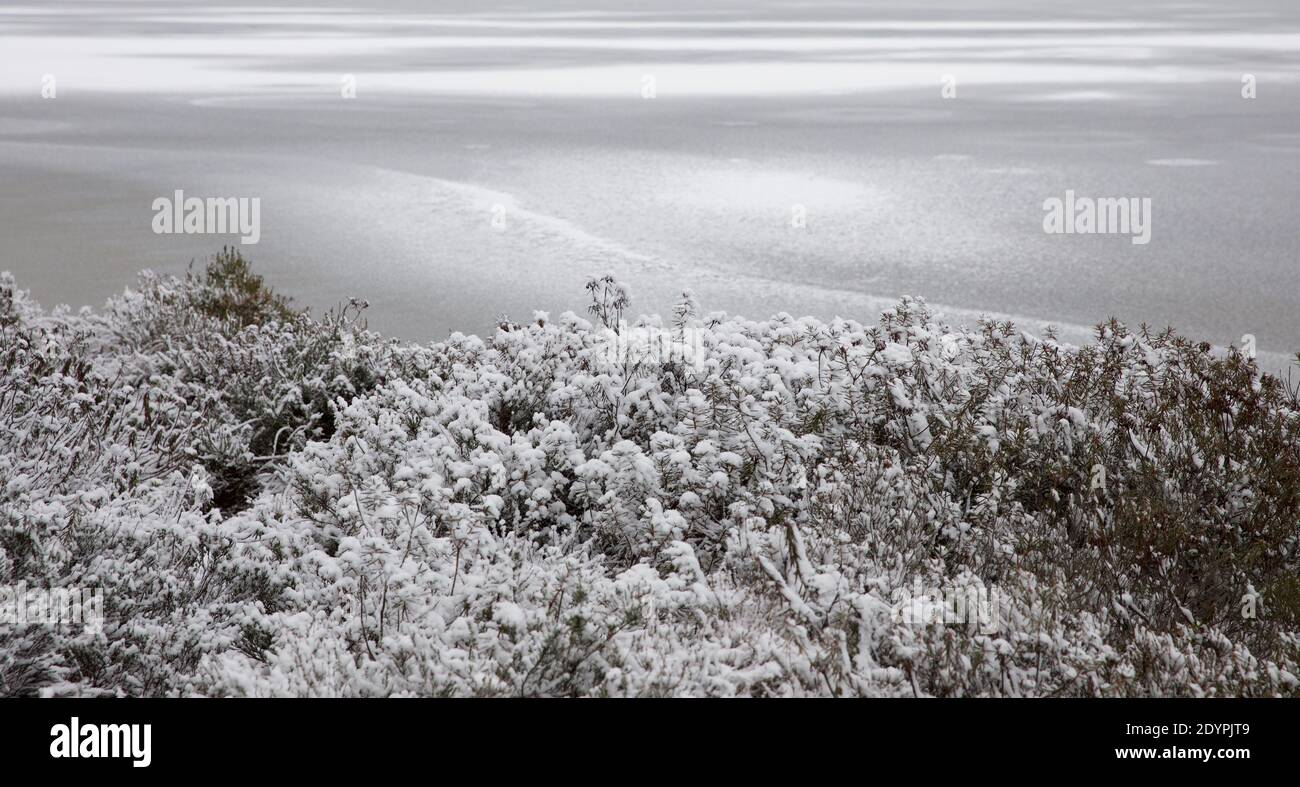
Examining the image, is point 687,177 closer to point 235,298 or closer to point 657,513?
point 235,298

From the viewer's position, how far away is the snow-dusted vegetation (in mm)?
4102

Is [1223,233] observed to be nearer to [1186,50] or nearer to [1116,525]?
[1116,525]

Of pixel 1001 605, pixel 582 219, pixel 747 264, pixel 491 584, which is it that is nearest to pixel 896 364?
pixel 1001 605

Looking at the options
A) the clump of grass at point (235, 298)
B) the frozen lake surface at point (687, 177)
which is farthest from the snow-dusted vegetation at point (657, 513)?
the frozen lake surface at point (687, 177)

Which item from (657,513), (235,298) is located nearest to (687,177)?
(235,298)

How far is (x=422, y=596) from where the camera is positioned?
431 centimetres

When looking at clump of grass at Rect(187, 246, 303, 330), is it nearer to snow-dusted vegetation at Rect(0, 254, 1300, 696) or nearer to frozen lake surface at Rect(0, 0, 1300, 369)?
snow-dusted vegetation at Rect(0, 254, 1300, 696)

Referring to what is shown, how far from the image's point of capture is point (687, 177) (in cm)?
1484

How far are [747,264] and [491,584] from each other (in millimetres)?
7225

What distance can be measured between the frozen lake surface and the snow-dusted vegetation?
3.18m

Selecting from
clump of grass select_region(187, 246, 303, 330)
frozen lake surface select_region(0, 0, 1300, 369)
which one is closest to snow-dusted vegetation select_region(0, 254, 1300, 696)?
clump of grass select_region(187, 246, 303, 330)

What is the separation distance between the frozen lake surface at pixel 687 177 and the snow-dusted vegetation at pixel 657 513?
10.4 feet

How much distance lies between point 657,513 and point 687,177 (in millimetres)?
10419

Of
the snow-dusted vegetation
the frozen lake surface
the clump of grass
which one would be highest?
the frozen lake surface
